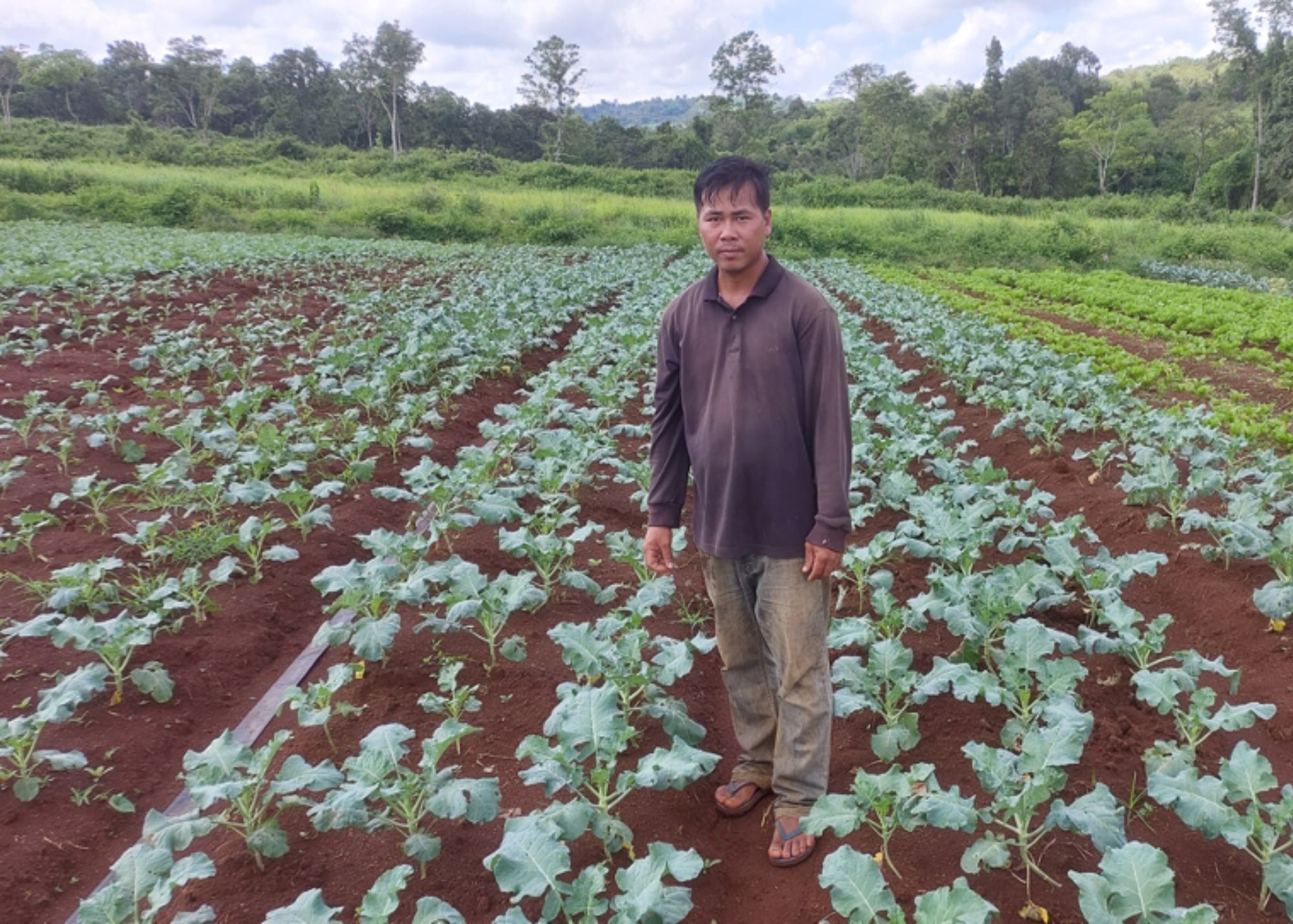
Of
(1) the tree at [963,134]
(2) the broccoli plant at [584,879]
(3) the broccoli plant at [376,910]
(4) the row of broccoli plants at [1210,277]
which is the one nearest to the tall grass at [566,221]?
(4) the row of broccoli plants at [1210,277]

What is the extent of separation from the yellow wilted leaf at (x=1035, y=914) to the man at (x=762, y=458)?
2.14 ft

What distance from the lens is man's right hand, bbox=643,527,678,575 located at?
111 inches

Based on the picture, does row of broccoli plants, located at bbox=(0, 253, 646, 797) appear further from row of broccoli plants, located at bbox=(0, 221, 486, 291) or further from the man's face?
row of broccoli plants, located at bbox=(0, 221, 486, 291)

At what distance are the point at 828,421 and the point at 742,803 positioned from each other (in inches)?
57.8

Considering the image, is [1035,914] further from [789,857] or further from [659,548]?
[659,548]

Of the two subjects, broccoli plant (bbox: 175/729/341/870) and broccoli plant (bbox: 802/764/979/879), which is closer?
broccoli plant (bbox: 802/764/979/879)

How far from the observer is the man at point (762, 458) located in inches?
93.8

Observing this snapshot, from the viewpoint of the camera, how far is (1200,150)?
4897 centimetres

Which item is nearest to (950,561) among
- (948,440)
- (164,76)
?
(948,440)

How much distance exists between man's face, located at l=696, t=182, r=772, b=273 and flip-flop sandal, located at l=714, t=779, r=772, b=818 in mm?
1838

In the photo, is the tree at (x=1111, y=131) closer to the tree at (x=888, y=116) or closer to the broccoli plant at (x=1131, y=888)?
the tree at (x=888, y=116)

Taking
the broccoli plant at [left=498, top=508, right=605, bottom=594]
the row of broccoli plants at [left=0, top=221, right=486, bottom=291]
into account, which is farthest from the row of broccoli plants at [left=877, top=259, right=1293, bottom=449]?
the row of broccoli plants at [left=0, top=221, right=486, bottom=291]

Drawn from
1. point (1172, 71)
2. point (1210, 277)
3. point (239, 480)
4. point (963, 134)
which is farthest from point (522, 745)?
point (1172, 71)

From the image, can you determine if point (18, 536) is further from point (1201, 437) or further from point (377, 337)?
point (1201, 437)
